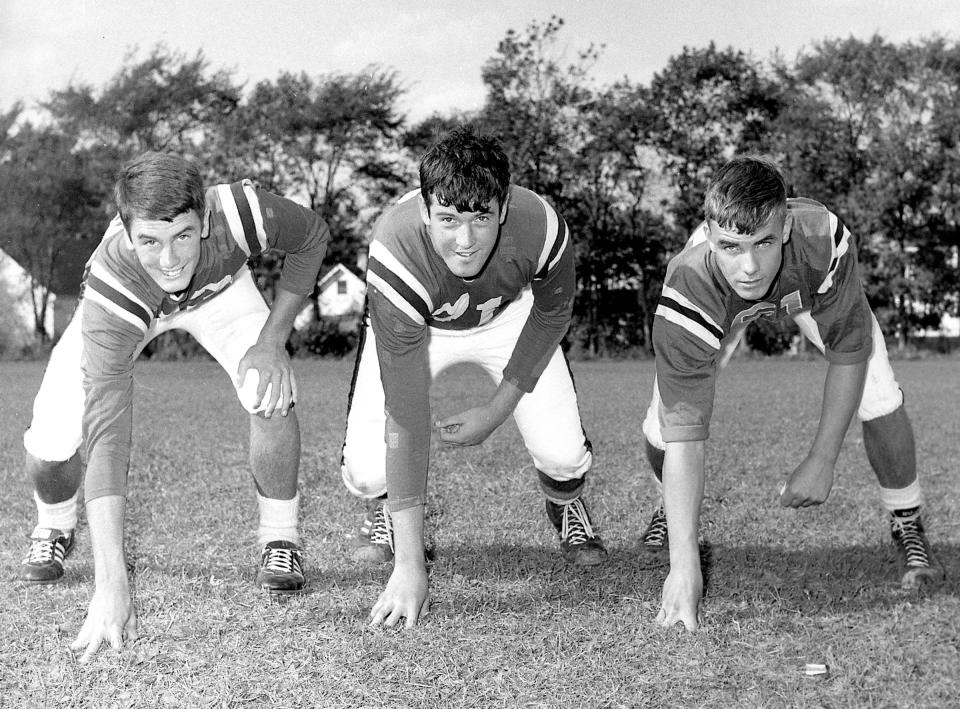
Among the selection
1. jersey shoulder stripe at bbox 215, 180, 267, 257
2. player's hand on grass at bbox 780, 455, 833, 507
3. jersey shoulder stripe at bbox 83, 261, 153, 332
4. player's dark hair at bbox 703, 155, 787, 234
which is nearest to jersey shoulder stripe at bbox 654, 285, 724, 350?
player's dark hair at bbox 703, 155, 787, 234

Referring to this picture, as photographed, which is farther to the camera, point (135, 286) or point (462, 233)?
point (135, 286)

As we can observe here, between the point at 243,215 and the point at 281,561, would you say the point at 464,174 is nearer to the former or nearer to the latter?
the point at 243,215

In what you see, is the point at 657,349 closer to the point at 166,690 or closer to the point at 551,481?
the point at 551,481

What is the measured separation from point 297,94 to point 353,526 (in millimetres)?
31024

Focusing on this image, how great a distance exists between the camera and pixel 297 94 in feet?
113

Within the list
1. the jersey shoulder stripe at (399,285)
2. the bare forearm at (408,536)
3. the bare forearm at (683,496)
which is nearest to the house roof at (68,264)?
the jersey shoulder stripe at (399,285)

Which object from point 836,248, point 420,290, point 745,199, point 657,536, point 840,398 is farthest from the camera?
point 657,536

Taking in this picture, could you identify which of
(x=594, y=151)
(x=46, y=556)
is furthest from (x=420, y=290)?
(x=594, y=151)

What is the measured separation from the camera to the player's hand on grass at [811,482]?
149 inches

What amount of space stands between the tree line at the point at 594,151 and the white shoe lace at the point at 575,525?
2748cm

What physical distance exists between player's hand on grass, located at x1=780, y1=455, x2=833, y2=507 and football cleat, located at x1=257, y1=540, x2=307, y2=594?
6.40 ft

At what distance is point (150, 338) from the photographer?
4.29m

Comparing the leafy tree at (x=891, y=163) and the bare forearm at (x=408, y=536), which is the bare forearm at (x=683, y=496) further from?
the leafy tree at (x=891, y=163)

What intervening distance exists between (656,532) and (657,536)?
3cm
